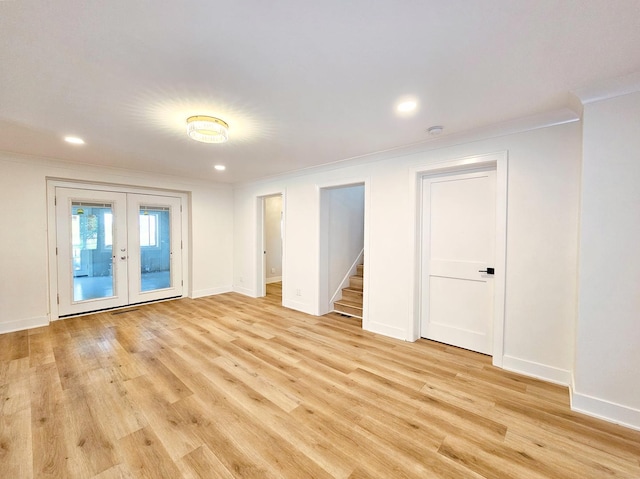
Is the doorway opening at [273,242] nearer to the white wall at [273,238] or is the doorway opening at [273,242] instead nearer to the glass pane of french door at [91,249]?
the white wall at [273,238]

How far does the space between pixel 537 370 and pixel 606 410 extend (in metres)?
0.57

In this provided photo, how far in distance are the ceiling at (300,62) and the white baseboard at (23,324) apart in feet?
9.05

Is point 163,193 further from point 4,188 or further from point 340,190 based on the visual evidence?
point 340,190

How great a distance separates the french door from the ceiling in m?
1.92

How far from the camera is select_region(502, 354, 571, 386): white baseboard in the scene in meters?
2.41

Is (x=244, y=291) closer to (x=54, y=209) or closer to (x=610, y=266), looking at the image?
(x=54, y=209)

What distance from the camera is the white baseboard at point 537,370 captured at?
241 centimetres

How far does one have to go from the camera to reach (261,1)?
124cm

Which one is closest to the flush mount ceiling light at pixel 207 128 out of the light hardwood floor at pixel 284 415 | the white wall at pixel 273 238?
the light hardwood floor at pixel 284 415

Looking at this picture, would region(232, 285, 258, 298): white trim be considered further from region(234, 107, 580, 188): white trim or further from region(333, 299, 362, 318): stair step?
region(234, 107, 580, 188): white trim

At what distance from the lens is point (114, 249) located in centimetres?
469

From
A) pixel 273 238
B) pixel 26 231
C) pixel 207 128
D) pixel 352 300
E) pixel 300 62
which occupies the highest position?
pixel 300 62

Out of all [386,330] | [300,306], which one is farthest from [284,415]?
[300,306]

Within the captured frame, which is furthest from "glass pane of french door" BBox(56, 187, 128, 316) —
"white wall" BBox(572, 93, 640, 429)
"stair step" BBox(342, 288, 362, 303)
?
"white wall" BBox(572, 93, 640, 429)
